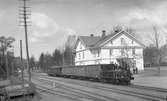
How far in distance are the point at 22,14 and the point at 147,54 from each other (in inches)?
2805

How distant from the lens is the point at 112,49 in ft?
149

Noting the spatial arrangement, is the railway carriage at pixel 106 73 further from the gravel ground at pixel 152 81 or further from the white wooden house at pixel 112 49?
the white wooden house at pixel 112 49

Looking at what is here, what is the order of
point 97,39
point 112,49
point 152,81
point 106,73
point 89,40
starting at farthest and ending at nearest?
point 97,39 < point 89,40 < point 112,49 < point 106,73 < point 152,81

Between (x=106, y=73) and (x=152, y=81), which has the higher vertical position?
(x=106, y=73)

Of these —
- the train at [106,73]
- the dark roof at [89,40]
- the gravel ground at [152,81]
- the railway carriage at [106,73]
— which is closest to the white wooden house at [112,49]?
the dark roof at [89,40]

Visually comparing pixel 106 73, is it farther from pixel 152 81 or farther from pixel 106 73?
pixel 152 81

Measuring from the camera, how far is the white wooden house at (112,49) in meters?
44.3

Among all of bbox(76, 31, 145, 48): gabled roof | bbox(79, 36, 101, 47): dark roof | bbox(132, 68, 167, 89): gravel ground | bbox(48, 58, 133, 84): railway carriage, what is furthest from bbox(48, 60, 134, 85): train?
bbox(79, 36, 101, 47): dark roof

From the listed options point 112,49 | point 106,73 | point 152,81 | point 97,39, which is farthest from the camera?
point 97,39

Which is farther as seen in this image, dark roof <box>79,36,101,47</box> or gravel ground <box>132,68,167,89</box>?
dark roof <box>79,36,101,47</box>

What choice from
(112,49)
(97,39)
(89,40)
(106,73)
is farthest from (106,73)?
(97,39)

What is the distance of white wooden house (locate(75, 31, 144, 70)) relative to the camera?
44281 mm

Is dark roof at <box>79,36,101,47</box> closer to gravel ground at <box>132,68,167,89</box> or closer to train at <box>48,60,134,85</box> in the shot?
train at <box>48,60,134,85</box>

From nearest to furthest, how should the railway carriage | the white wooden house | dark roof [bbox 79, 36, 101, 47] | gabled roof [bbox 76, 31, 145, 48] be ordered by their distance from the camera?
the railway carriage → the white wooden house → gabled roof [bbox 76, 31, 145, 48] → dark roof [bbox 79, 36, 101, 47]
